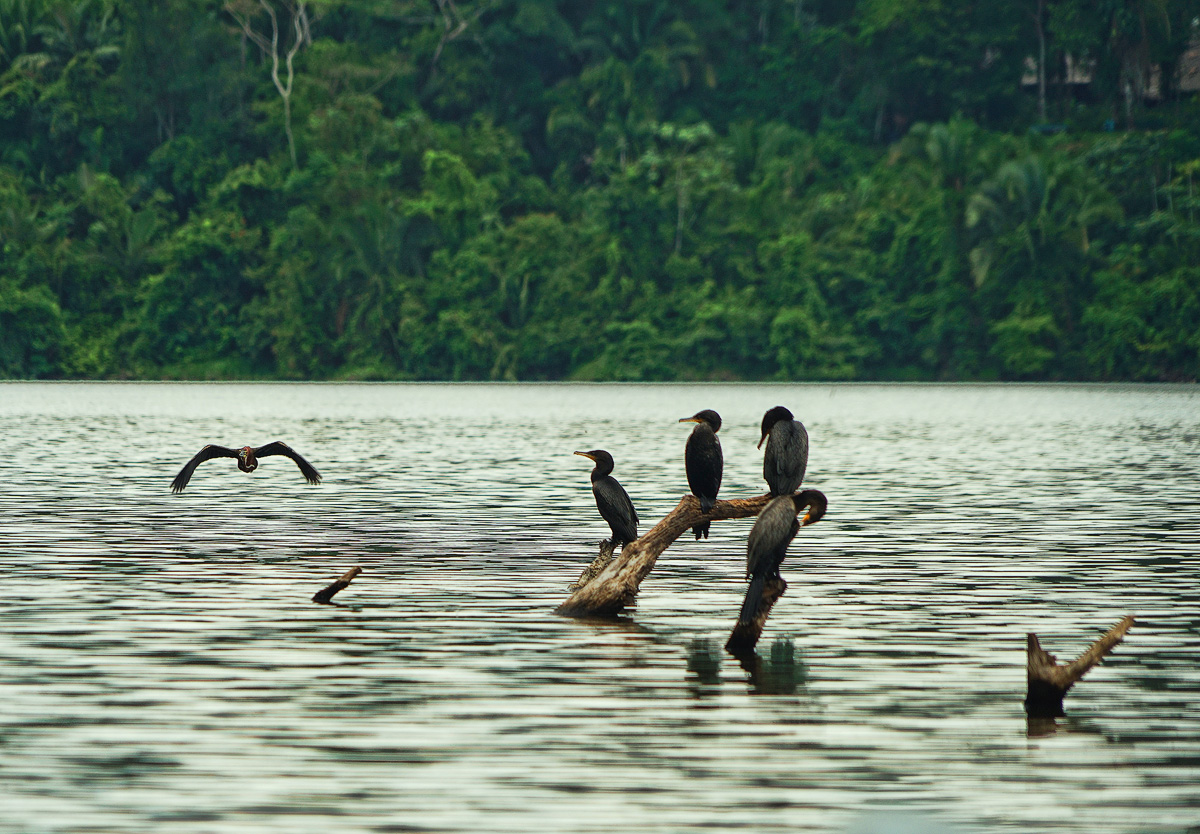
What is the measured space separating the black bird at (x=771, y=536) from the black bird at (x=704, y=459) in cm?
132

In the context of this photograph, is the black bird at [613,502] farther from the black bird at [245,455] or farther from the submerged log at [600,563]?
the black bird at [245,455]

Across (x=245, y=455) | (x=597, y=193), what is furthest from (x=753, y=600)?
(x=597, y=193)

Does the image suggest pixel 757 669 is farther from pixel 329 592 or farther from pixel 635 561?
pixel 329 592

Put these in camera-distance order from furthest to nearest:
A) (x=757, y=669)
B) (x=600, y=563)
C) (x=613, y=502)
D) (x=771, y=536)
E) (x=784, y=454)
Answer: (x=613, y=502), (x=600, y=563), (x=784, y=454), (x=771, y=536), (x=757, y=669)

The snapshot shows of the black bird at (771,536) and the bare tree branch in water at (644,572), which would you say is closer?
the black bird at (771,536)

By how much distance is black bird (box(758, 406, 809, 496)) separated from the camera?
42.0 ft

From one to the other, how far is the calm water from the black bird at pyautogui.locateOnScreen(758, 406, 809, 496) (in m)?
1.03

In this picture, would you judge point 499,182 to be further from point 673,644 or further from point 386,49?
point 673,644

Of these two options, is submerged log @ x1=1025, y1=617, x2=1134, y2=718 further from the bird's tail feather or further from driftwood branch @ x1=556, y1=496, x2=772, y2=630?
driftwood branch @ x1=556, y1=496, x2=772, y2=630

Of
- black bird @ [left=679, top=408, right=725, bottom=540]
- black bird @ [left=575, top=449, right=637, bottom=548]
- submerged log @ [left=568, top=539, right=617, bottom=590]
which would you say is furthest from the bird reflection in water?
black bird @ [left=575, top=449, right=637, bottom=548]

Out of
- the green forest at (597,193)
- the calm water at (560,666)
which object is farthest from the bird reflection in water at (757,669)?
the green forest at (597,193)

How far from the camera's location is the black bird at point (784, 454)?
12797mm

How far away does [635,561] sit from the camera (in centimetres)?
1322

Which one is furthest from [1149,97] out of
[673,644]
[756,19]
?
[673,644]
